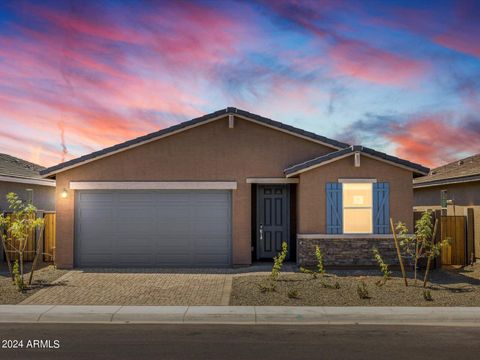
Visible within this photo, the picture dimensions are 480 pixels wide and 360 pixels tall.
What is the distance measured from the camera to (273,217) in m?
16.5

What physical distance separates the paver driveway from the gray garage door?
713 millimetres

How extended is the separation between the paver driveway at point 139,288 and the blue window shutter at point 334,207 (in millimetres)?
3457

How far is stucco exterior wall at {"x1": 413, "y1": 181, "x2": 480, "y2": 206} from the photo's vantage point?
1731 cm

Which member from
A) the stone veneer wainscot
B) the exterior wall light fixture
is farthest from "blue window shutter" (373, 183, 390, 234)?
the exterior wall light fixture

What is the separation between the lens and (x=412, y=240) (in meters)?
14.5

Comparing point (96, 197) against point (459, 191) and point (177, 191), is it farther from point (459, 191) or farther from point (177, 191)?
point (459, 191)

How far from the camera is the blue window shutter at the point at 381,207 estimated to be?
1468cm

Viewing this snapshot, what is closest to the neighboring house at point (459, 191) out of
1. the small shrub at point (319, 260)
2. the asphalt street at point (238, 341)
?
the small shrub at point (319, 260)

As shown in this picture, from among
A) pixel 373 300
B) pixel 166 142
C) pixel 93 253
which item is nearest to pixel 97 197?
pixel 93 253

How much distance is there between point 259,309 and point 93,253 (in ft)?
24.6

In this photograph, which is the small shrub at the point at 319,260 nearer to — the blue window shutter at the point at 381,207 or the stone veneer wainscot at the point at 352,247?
the stone veneer wainscot at the point at 352,247

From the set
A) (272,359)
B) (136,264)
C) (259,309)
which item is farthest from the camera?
(136,264)

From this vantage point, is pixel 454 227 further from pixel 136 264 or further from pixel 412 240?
pixel 136 264

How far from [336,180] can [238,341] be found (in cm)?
773
